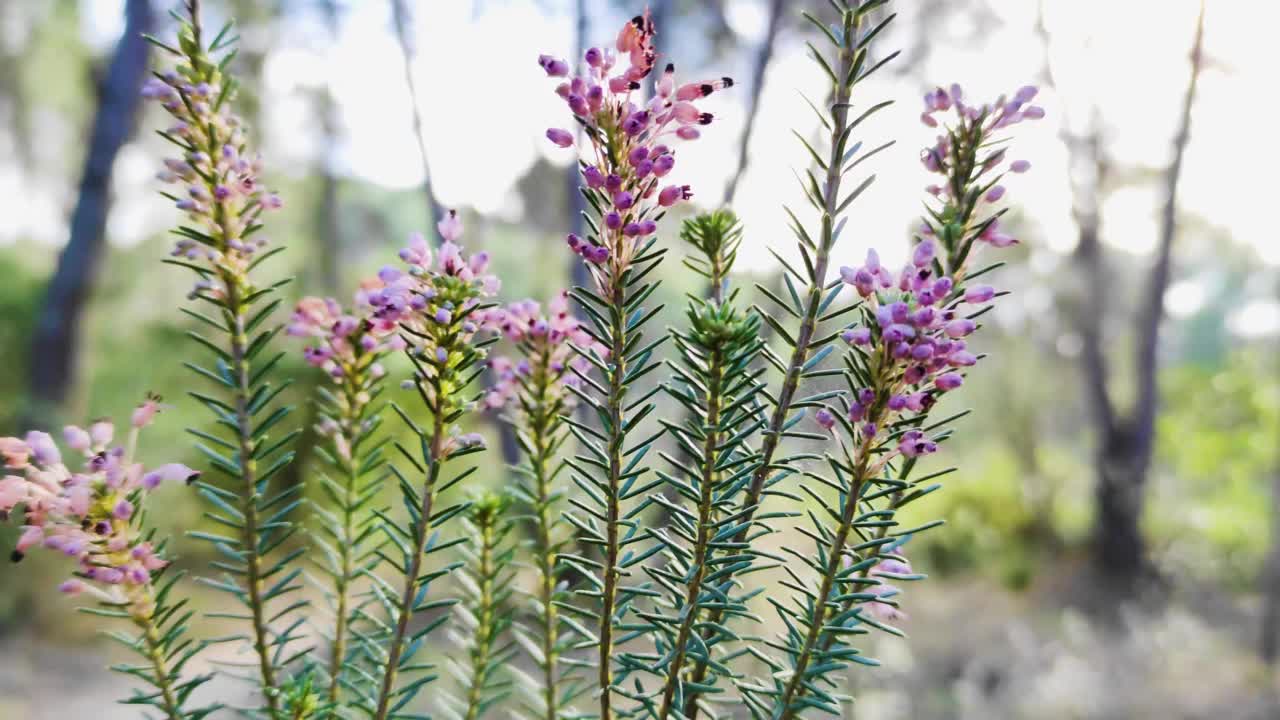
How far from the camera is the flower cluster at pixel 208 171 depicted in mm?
775

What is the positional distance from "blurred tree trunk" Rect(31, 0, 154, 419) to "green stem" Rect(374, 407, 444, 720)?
613 cm

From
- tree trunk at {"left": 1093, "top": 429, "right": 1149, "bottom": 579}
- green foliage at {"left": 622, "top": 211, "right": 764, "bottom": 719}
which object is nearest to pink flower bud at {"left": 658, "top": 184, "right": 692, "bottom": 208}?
green foliage at {"left": 622, "top": 211, "right": 764, "bottom": 719}

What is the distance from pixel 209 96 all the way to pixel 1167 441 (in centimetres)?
1064

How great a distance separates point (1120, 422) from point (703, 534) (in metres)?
9.56

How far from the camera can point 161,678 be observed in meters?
0.78

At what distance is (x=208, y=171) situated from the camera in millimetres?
792

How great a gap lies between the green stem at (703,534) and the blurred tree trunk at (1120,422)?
779cm

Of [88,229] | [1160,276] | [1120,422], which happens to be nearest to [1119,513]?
[1120,422]

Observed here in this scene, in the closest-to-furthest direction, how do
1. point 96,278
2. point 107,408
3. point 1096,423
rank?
point 96,278 < point 107,408 < point 1096,423

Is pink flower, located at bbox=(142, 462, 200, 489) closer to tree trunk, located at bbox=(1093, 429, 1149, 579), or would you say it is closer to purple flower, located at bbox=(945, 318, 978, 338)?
purple flower, located at bbox=(945, 318, 978, 338)

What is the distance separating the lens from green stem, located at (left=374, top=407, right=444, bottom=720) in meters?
0.73

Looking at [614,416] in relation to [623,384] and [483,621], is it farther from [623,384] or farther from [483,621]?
[483,621]

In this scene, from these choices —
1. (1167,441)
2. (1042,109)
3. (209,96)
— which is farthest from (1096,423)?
(209,96)

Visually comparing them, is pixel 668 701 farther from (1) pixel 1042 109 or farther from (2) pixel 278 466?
(1) pixel 1042 109
